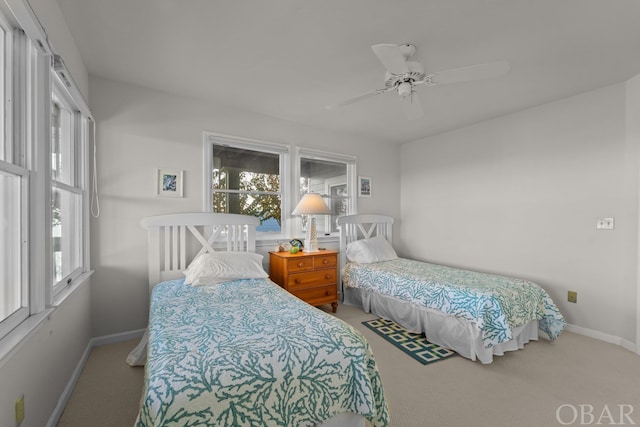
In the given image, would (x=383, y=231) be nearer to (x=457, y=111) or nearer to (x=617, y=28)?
(x=457, y=111)

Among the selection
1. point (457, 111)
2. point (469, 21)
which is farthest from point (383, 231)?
point (469, 21)

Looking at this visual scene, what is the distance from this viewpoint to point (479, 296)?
2391 millimetres

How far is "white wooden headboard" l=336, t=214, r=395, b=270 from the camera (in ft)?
13.2

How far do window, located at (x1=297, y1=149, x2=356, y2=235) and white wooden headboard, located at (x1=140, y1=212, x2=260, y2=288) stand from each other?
42.9 inches

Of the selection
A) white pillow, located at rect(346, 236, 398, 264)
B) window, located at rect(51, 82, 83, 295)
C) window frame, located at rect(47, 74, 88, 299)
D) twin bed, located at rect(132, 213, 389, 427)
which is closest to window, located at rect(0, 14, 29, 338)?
window, located at rect(51, 82, 83, 295)

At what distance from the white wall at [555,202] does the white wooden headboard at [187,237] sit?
2.82 metres

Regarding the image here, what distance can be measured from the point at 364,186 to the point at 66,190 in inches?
134

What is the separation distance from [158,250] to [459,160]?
3.85 metres

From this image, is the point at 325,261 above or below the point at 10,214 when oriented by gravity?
below

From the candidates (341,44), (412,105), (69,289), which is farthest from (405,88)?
(69,289)

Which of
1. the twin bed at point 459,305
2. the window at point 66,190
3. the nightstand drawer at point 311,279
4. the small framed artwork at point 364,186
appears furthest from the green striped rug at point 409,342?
the window at point 66,190

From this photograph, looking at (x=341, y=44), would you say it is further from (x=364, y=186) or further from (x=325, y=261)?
(x=364, y=186)

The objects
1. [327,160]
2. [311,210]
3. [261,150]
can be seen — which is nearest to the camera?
[311,210]

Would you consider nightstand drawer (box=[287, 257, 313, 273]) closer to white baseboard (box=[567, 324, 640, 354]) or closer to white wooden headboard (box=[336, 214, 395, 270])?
white wooden headboard (box=[336, 214, 395, 270])
